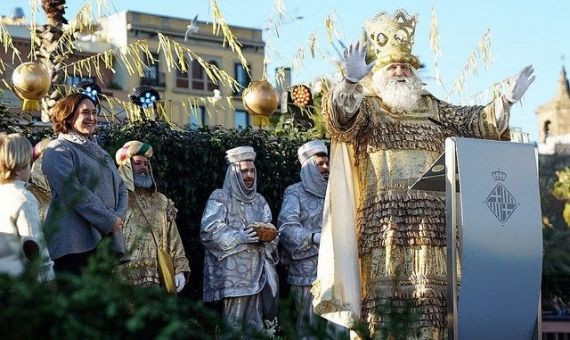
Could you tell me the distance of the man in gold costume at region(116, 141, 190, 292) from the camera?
9.57 m

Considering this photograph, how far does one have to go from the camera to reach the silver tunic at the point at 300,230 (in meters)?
10.5

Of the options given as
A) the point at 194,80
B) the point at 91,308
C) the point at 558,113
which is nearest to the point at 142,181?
the point at 91,308

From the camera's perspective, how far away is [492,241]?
754cm

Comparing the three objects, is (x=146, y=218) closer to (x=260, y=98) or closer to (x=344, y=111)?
(x=344, y=111)

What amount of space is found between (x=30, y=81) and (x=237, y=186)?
6.76 feet

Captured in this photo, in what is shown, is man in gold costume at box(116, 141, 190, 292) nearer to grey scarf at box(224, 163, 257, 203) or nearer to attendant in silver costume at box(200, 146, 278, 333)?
attendant in silver costume at box(200, 146, 278, 333)

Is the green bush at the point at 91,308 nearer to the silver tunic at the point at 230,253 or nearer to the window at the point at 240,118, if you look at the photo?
the silver tunic at the point at 230,253

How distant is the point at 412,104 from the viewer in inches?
341

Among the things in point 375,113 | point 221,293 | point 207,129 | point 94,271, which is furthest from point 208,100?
point 94,271

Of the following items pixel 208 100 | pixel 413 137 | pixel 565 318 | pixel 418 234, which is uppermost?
pixel 208 100

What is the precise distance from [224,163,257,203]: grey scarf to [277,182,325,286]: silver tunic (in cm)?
36

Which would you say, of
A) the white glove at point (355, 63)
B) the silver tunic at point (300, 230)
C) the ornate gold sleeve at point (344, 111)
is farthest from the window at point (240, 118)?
the white glove at point (355, 63)

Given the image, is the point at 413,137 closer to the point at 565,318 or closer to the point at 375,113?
the point at 375,113

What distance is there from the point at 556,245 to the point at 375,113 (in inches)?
98.5
